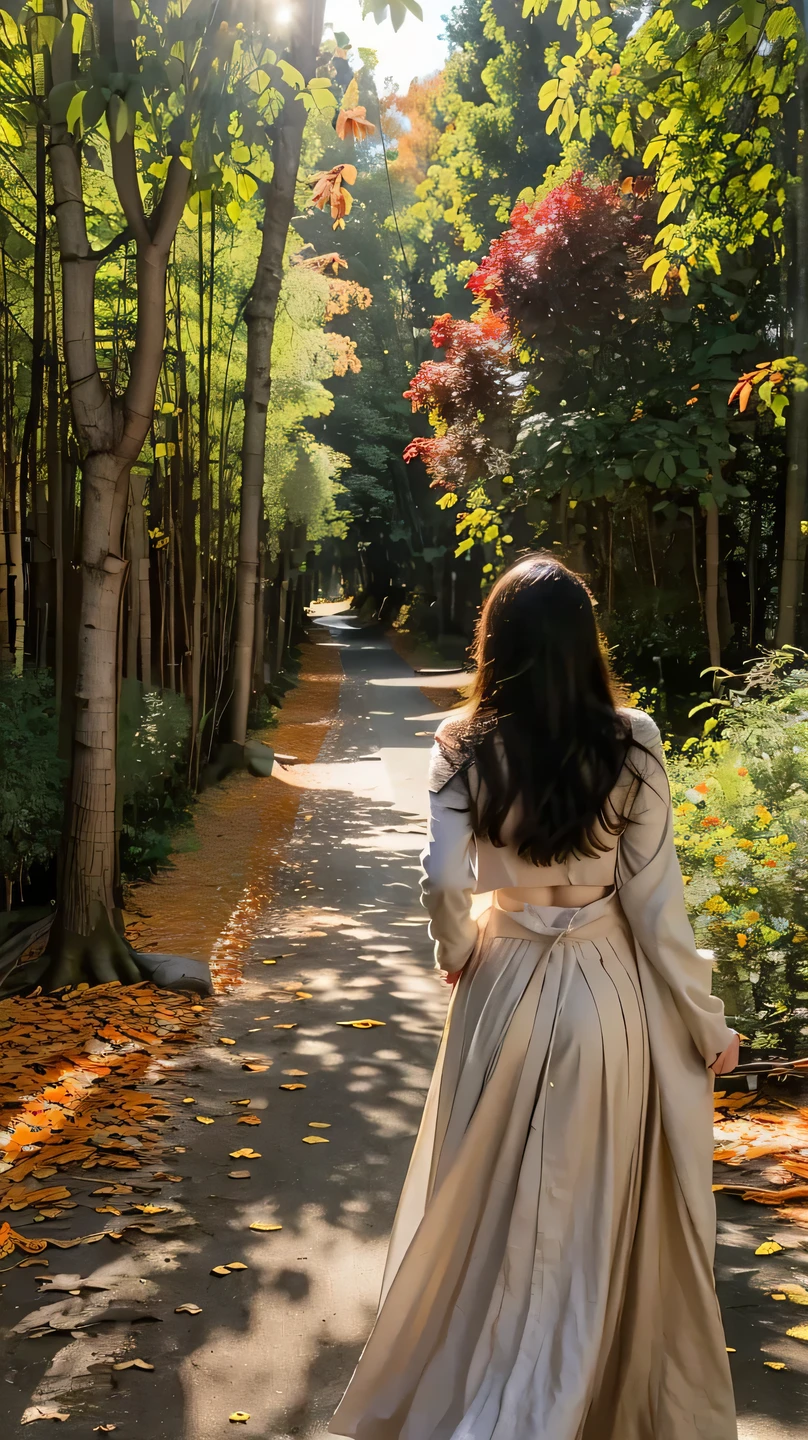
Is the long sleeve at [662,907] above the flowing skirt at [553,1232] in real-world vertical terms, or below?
above

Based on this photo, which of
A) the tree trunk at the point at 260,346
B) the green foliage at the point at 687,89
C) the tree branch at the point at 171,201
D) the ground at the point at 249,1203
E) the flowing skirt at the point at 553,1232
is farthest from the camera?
the tree trunk at the point at 260,346

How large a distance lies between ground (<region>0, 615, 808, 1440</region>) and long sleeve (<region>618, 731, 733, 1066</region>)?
3.46ft

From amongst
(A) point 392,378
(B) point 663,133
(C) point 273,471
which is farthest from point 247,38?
(A) point 392,378

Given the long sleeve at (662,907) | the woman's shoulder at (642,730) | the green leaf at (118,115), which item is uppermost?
the green leaf at (118,115)

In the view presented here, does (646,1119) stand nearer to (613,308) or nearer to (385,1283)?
(385,1283)

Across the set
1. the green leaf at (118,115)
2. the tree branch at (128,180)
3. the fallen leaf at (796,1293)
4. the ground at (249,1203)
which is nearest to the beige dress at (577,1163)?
the ground at (249,1203)

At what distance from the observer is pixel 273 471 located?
19.4 meters

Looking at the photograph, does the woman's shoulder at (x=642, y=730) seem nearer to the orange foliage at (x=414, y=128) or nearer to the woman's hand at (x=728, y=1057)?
the woman's hand at (x=728, y=1057)

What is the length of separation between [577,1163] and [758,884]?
8.53 feet

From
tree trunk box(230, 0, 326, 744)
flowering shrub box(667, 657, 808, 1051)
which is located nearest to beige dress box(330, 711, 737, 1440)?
flowering shrub box(667, 657, 808, 1051)

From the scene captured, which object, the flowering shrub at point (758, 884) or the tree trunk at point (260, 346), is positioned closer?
the flowering shrub at point (758, 884)

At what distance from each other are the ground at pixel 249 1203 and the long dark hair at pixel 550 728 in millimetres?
1515

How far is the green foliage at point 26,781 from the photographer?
683 centimetres

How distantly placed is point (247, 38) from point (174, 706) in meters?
6.17
